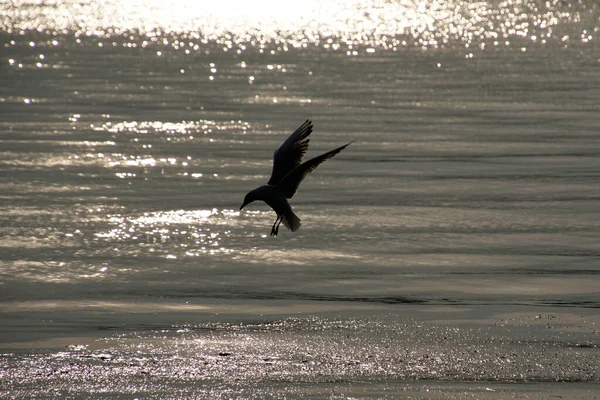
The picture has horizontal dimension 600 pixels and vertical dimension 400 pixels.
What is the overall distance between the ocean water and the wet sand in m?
0.03

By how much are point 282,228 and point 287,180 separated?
13.1ft

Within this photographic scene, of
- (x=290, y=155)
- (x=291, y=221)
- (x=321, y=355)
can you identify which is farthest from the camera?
(x=290, y=155)

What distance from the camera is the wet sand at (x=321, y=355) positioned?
25.6 feet

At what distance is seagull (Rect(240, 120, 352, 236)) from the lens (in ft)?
30.0

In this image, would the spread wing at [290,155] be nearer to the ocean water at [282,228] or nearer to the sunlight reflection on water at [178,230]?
the ocean water at [282,228]

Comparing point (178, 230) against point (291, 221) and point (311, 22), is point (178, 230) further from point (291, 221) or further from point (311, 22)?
point (311, 22)

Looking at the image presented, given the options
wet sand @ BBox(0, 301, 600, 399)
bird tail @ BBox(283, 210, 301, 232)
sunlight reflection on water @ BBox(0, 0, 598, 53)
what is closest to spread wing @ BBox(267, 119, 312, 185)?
bird tail @ BBox(283, 210, 301, 232)

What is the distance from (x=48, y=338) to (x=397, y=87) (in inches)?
783

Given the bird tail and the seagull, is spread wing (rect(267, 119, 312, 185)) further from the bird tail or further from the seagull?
the bird tail

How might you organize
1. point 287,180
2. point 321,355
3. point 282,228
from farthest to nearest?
point 282,228 < point 287,180 < point 321,355

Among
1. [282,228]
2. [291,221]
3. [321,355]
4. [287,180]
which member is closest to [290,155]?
[287,180]

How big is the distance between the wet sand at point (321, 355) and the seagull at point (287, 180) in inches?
35.8

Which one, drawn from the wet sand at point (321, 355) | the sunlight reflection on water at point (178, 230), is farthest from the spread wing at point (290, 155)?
the sunlight reflection on water at point (178, 230)

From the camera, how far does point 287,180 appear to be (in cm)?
923
